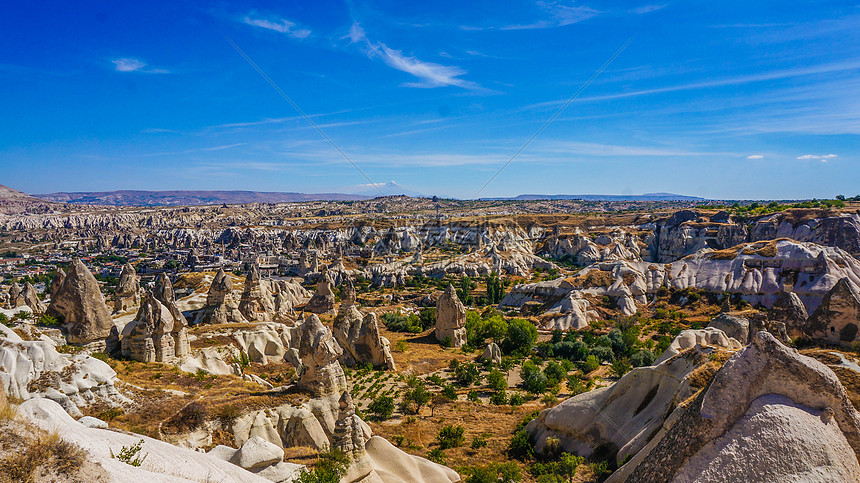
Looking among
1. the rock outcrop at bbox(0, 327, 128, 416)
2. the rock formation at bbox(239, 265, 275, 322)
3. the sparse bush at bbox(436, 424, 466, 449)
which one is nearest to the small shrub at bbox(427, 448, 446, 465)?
the sparse bush at bbox(436, 424, 466, 449)

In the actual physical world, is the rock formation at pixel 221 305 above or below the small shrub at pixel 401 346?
above

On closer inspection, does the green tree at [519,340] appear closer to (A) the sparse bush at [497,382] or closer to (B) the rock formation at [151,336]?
(A) the sparse bush at [497,382]

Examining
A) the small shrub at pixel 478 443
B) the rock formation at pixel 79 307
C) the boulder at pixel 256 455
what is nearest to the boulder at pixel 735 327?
the small shrub at pixel 478 443

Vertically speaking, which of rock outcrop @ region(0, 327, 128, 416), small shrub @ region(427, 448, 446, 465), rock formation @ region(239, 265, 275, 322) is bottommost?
small shrub @ region(427, 448, 446, 465)

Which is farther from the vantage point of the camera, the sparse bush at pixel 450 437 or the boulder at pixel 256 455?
the sparse bush at pixel 450 437

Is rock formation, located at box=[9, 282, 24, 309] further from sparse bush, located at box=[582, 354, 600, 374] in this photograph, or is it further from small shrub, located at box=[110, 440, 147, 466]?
sparse bush, located at box=[582, 354, 600, 374]

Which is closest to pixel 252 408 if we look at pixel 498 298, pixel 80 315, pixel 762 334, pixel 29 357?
pixel 29 357
